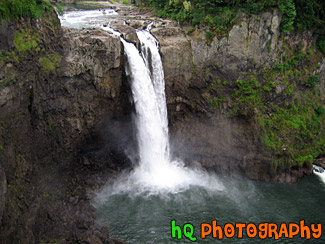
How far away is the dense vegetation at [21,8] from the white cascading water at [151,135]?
5126 millimetres

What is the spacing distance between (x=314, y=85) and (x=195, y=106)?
980cm

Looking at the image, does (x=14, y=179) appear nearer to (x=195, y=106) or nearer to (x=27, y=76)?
(x=27, y=76)

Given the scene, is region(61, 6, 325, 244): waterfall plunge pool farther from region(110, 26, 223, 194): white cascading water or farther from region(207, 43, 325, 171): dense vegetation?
region(207, 43, 325, 171): dense vegetation

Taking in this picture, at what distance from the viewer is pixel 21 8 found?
44.0ft

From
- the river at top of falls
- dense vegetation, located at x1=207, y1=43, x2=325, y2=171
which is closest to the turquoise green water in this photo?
the river at top of falls

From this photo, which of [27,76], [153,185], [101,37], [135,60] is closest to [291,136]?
[153,185]

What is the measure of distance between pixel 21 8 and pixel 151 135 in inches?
439

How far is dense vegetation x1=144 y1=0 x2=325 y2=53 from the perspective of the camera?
20.5 m

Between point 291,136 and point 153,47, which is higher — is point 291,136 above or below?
below

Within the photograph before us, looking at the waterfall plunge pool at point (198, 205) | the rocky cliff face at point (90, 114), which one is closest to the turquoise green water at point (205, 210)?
the waterfall plunge pool at point (198, 205)

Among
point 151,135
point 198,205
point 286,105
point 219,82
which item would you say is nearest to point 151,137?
point 151,135

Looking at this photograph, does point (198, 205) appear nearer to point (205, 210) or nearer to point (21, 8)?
point (205, 210)

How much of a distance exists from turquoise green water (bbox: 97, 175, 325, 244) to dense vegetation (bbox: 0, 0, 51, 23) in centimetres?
1129

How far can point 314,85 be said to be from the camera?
2228cm
